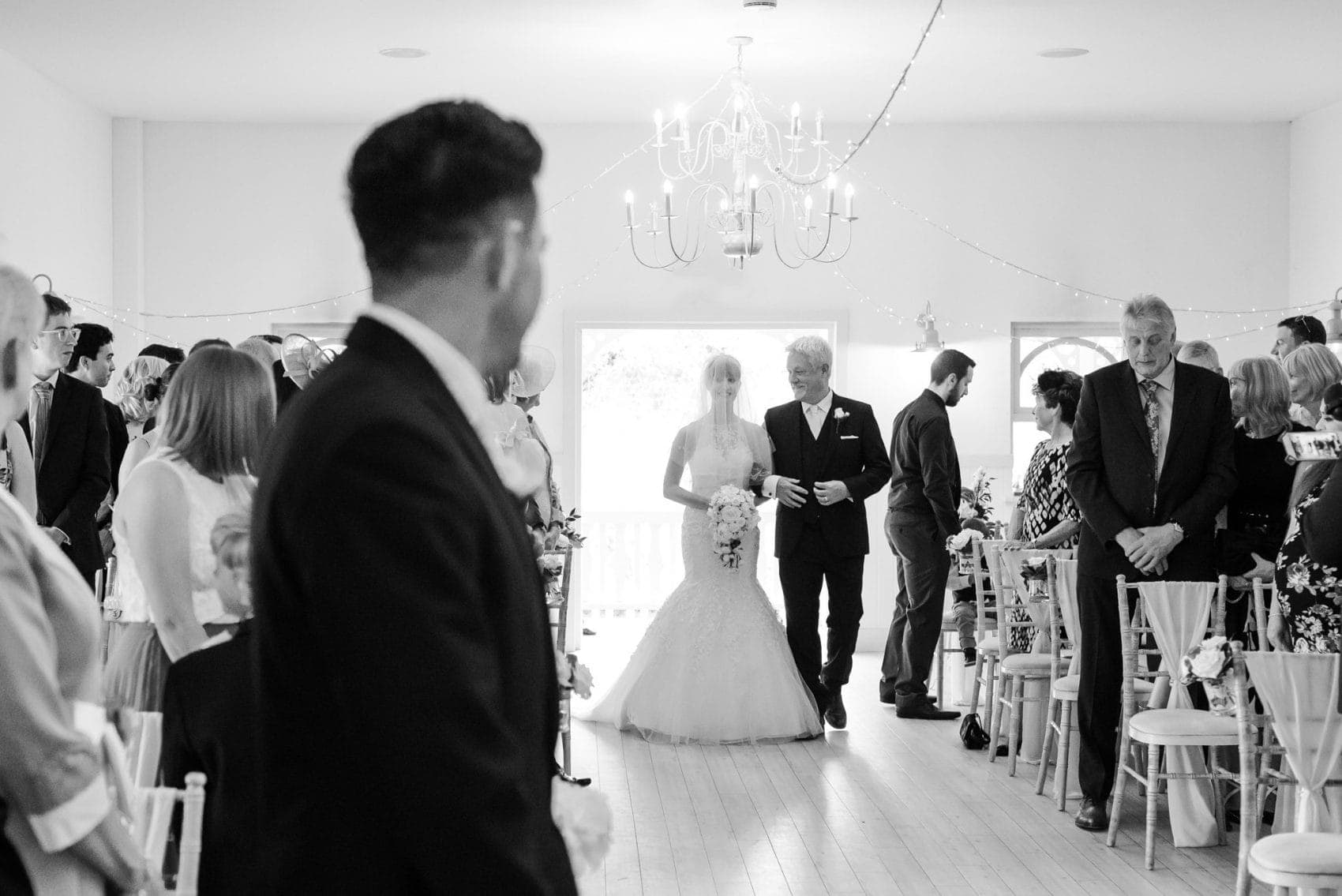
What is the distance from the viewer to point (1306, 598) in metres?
4.30

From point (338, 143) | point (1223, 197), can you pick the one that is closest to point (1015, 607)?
point (1223, 197)

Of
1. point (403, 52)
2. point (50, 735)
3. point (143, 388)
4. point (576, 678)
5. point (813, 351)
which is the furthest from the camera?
point (403, 52)

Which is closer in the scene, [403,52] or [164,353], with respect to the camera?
[164,353]

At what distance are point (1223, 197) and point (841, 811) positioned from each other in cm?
698

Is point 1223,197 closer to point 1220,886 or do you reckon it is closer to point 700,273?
point 700,273

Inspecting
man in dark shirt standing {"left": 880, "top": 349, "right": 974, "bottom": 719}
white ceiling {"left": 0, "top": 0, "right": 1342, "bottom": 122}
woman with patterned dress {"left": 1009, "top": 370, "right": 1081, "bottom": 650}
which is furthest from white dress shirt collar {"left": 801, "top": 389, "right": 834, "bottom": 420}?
white ceiling {"left": 0, "top": 0, "right": 1342, "bottom": 122}

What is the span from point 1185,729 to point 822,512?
285cm

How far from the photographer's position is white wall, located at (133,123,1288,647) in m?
10.7

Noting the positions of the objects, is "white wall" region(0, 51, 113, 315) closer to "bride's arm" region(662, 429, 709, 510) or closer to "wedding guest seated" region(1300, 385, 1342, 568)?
"bride's arm" region(662, 429, 709, 510)

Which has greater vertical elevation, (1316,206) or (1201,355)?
(1316,206)

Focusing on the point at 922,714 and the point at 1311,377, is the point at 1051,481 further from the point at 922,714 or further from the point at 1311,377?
the point at 922,714

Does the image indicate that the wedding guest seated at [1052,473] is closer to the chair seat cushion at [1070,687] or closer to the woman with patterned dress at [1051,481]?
the woman with patterned dress at [1051,481]

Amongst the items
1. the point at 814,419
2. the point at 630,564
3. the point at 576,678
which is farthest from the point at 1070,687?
the point at 630,564

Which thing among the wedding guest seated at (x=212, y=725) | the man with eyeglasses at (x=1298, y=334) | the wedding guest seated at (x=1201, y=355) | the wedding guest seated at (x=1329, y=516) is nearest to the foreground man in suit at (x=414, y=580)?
the wedding guest seated at (x=212, y=725)
